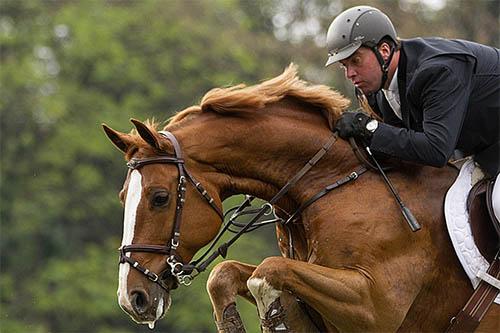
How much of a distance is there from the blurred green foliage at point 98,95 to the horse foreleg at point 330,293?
16576 millimetres

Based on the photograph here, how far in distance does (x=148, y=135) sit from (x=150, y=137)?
17 millimetres

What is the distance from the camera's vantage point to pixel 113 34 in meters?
29.0

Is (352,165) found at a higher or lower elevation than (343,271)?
higher

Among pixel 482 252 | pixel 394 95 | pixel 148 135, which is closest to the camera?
pixel 148 135

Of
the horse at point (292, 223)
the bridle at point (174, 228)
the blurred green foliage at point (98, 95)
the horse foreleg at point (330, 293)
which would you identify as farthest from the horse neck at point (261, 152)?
the blurred green foliage at point (98, 95)

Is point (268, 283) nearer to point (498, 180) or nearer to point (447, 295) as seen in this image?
point (447, 295)

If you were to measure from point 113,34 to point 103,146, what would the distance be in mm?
3552

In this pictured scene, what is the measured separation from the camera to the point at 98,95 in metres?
28.3

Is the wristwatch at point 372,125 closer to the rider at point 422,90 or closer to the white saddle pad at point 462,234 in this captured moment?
the rider at point 422,90

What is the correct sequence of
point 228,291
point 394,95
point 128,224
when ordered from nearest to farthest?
point 128,224
point 228,291
point 394,95

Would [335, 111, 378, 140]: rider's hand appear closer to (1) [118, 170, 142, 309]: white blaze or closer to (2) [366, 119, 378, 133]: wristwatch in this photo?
(2) [366, 119, 378, 133]: wristwatch

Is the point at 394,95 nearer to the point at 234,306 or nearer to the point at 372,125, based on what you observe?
the point at 372,125

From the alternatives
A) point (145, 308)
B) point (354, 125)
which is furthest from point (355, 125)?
point (145, 308)

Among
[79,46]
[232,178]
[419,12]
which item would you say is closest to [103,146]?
[79,46]
